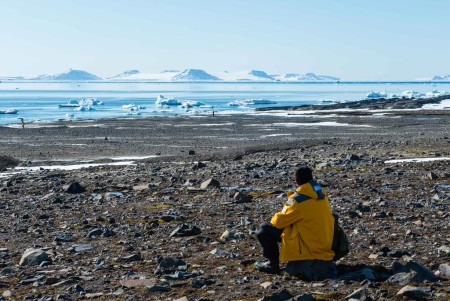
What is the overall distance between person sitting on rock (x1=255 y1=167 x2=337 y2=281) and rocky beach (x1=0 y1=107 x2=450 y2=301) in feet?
0.60

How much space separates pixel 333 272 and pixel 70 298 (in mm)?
3038

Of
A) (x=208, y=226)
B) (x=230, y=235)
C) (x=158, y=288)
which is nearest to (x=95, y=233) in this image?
(x=208, y=226)

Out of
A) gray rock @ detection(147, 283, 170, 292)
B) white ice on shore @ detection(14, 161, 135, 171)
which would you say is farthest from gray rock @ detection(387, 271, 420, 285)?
white ice on shore @ detection(14, 161, 135, 171)

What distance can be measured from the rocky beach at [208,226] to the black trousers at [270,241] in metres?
0.24

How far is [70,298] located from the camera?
26.9 feet

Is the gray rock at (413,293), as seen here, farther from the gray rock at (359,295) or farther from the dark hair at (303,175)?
the dark hair at (303,175)

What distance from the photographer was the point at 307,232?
865 cm

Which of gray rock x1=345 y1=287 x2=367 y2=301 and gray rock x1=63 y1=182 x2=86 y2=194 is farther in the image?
gray rock x1=63 y1=182 x2=86 y2=194

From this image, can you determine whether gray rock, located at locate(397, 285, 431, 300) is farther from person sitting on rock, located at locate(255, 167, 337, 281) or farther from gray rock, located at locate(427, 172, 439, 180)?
gray rock, located at locate(427, 172, 439, 180)

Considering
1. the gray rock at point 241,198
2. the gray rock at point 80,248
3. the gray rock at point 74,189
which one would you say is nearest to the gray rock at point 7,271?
the gray rock at point 80,248

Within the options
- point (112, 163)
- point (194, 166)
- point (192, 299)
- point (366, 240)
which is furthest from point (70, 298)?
point (112, 163)

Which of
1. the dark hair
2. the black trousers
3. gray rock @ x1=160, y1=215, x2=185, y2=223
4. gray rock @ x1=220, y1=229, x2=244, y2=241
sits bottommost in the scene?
gray rock @ x1=160, y1=215, x2=185, y2=223

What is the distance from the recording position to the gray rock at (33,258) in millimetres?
10047

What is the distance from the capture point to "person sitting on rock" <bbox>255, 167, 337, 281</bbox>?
28.2ft
